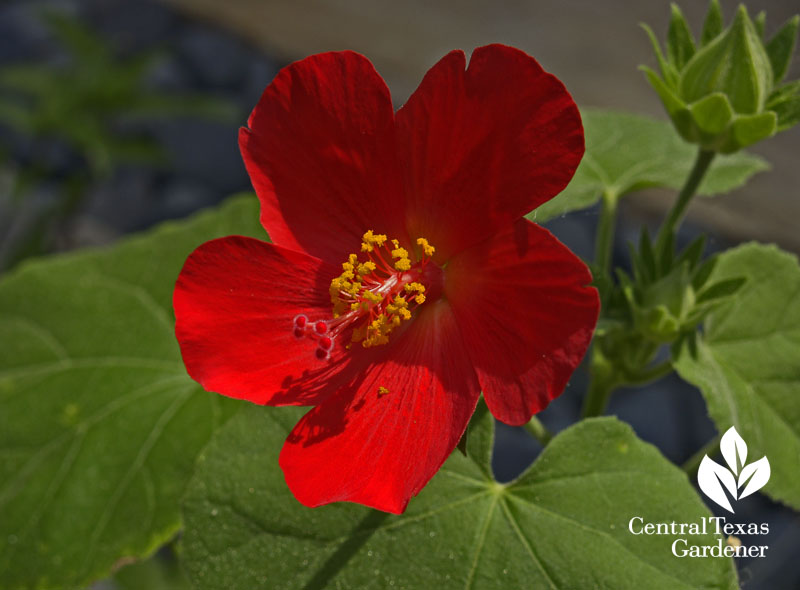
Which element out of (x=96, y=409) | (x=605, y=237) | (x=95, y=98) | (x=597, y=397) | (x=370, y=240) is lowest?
(x=95, y=98)

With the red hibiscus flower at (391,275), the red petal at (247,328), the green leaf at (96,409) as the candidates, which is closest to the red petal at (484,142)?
the red hibiscus flower at (391,275)

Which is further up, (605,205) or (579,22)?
(605,205)

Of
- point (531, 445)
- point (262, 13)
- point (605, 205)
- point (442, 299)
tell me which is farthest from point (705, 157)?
point (262, 13)

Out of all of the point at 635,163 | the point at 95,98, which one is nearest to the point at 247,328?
the point at 635,163

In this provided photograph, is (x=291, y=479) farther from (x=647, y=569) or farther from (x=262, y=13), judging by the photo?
(x=262, y=13)

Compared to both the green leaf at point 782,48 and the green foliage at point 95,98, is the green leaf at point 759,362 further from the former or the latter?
the green foliage at point 95,98

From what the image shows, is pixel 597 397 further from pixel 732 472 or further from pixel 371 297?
pixel 371 297
